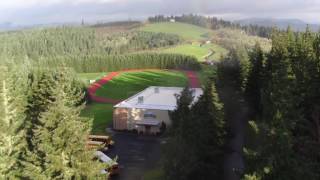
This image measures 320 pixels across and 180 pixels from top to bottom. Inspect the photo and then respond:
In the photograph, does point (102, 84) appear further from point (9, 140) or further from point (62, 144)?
point (62, 144)

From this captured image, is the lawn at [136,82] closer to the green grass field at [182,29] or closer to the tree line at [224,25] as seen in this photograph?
the tree line at [224,25]

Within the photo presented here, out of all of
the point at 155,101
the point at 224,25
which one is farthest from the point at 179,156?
the point at 224,25

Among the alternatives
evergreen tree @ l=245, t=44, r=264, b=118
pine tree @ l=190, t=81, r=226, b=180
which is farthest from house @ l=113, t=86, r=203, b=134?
pine tree @ l=190, t=81, r=226, b=180

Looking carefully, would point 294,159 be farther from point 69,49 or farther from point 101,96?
point 69,49

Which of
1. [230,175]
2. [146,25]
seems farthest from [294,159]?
[146,25]

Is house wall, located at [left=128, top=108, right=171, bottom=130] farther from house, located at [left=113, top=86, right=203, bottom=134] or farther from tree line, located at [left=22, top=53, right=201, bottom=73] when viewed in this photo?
tree line, located at [left=22, top=53, right=201, bottom=73]
